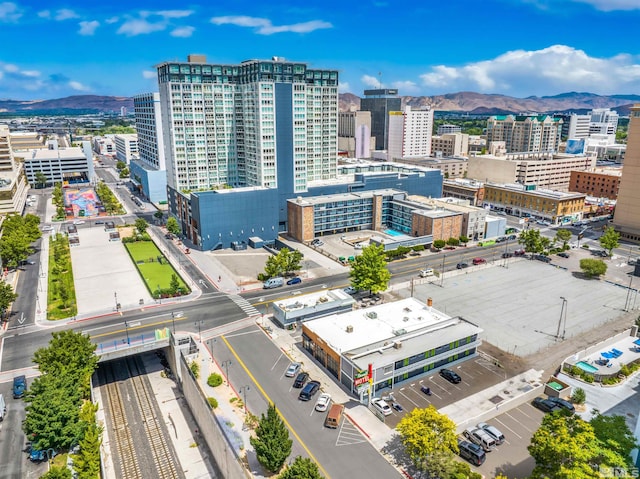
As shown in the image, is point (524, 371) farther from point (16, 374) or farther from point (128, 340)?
point (16, 374)

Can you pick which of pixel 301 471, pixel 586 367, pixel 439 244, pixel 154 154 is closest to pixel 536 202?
pixel 439 244

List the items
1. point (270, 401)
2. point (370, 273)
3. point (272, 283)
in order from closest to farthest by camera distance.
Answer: point (270, 401) < point (370, 273) < point (272, 283)

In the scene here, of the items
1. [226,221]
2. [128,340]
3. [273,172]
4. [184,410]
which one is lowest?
[184,410]

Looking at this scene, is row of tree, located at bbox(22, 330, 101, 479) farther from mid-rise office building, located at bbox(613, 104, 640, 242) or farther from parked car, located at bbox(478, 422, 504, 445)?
mid-rise office building, located at bbox(613, 104, 640, 242)

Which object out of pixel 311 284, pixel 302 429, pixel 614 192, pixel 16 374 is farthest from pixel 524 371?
pixel 614 192

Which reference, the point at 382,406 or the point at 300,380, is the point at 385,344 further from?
the point at 300,380
